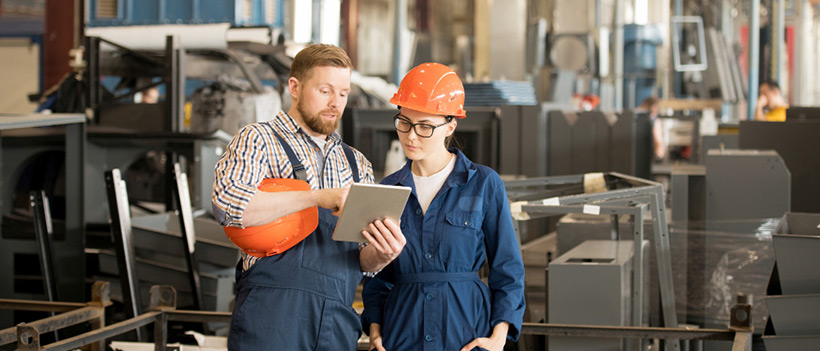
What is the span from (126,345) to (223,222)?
254 centimetres

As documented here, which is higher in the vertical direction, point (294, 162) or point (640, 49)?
point (640, 49)

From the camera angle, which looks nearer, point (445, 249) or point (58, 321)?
point (445, 249)

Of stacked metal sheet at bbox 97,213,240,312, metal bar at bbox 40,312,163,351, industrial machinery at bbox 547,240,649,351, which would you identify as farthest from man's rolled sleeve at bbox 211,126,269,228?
stacked metal sheet at bbox 97,213,240,312

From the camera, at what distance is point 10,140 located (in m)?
6.37

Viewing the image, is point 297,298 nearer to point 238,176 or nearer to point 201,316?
point 238,176

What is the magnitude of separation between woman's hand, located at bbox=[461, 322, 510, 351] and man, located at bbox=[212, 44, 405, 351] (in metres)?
0.36

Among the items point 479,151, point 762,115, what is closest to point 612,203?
point 479,151

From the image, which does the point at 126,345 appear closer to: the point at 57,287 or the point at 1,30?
the point at 57,287

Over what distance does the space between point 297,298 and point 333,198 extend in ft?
1.21

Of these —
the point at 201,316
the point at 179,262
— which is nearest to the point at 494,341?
the point at 201,316

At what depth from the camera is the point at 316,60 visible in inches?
93.7

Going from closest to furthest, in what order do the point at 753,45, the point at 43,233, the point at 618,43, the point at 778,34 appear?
1. the point at 43,233
2. the point at 753,45
3. the point at 778,34
4. the point at 618,43

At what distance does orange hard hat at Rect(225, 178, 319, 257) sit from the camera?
2.28 meters

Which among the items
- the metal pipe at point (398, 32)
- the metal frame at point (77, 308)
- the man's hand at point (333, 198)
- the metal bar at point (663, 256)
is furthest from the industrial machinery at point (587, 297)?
the metal pipe at point (398, 32)
